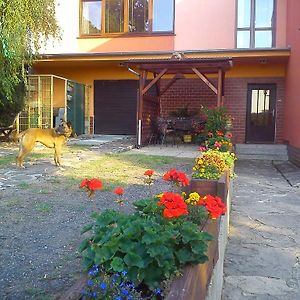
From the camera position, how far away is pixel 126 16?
54.1 feet

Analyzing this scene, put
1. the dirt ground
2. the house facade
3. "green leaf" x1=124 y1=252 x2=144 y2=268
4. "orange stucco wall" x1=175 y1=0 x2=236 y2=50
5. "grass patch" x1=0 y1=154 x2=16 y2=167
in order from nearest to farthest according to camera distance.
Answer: "green leaf" x1=124 y1=252 x2=144 y2=268, the dirt ground, "grass patch" x1=0 y1=154 x2=16 y2=167, the house facade, "orange stucco wall" x1=175 y1=0 x2=236 y2=50

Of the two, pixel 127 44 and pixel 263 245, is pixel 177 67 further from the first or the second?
pixel 263 245

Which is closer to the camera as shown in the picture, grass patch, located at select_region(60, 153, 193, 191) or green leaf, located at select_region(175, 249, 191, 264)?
green leaf, located at select_region(175, 249, 191, 264)

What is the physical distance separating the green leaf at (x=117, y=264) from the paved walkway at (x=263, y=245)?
1730 millimetres

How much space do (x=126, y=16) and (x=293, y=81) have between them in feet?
23.8

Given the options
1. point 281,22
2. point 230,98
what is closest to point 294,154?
point 230,98

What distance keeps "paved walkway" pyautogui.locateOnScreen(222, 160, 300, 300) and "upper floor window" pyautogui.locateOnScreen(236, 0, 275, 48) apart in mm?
8557

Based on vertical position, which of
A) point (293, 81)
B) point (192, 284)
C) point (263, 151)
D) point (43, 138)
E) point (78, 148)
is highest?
point (293, 81)

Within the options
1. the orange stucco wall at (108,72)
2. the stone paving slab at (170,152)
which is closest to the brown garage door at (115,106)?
the orange stucco wall at (108,72)

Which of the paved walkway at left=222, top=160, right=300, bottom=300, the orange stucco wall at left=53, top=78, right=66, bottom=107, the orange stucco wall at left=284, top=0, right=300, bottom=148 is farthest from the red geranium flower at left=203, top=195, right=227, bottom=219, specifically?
the orange stucco wall at left=53, top=78, right=66, bottom=107

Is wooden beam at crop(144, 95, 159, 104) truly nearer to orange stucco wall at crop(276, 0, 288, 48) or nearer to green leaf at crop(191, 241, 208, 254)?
orange stucco wall at crop(276, 0, 288, 48)

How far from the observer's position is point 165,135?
1370 cm

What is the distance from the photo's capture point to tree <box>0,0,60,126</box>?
9586 millimetres

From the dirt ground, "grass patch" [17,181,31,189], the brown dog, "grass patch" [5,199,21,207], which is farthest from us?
the brown dog
